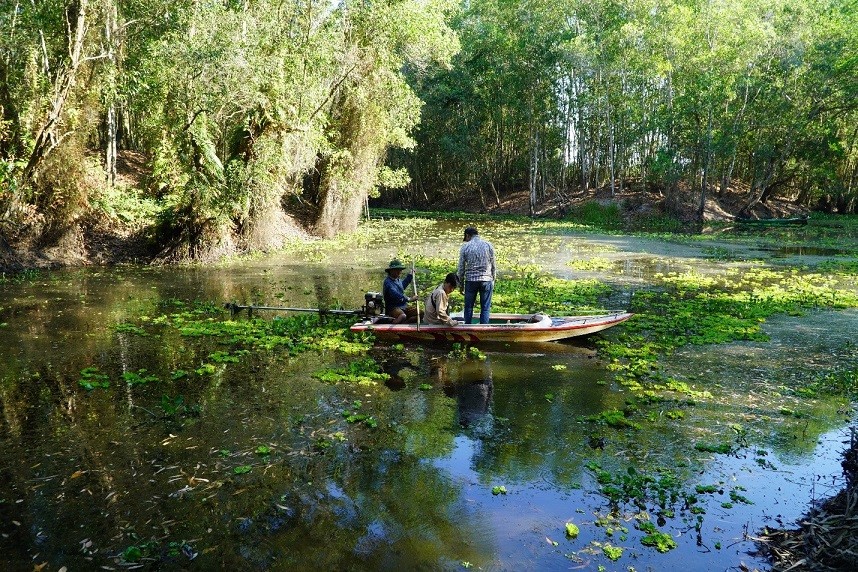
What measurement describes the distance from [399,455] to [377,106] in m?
22.4

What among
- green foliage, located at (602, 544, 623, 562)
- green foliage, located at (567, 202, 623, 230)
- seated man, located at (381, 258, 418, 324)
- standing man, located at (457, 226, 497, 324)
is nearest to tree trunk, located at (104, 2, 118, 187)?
seated man, located at (381, 258, 418, 324)

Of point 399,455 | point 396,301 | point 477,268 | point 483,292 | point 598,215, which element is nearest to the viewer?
point 399,455

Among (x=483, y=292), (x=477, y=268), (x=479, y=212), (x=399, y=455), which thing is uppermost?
(x=479, y=212)

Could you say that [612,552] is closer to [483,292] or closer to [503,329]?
[503,329]

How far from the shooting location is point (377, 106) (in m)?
26.5

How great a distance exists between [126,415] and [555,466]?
16.8ft

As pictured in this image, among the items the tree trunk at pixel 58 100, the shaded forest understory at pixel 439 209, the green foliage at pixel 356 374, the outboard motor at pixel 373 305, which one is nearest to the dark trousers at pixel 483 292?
the outboard motor at pixel 373 305

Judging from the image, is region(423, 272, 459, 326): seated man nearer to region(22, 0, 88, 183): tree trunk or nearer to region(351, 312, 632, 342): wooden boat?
region(351, 312, 632, 342): wooden boat

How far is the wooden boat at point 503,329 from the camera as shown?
1019cm

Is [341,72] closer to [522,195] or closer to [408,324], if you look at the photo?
[408,324]

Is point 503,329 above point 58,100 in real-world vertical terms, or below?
below

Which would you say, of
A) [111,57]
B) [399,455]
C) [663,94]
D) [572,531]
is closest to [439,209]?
[663,94]

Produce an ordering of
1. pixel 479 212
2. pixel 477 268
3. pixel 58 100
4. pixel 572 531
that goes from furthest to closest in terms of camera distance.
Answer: pixel 479 212
pixel 58 100
pixel 477 268
pixel 572 531

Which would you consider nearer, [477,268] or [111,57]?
[477,268]
